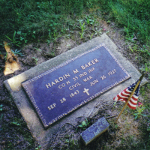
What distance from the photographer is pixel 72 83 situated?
296cm

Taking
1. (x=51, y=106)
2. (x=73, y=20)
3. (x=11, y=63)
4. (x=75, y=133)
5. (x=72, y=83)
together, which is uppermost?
(x=73, y=20)

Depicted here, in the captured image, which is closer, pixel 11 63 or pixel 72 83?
pixel 72 83

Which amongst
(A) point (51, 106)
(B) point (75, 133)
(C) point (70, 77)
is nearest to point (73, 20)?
(C) point (70, 77)

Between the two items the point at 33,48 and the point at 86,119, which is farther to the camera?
the point at 33,48

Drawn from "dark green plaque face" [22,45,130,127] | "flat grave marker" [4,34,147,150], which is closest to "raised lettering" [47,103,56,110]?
"dark green plaque face" [22,45,130,127]

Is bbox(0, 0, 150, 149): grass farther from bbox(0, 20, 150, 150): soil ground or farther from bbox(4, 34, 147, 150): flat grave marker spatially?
bbox(0, 20, 150, 150): soil ground

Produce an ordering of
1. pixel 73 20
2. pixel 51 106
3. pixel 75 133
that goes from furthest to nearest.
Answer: pixel 73 20
pixel 51 106
pixel 75 133

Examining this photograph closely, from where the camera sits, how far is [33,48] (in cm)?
343

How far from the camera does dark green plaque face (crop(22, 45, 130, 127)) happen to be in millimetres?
2775

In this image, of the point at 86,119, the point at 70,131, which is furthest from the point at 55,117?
the point at 86,119

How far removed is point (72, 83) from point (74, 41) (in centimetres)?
107

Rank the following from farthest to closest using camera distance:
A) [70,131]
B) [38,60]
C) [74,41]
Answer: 1. [74,41]
2. [38,60]
3. [70,131]

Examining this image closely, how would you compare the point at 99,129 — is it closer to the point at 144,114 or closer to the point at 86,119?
the point at 86,119

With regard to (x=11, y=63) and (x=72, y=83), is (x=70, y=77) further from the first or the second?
(x=11, y=63)
